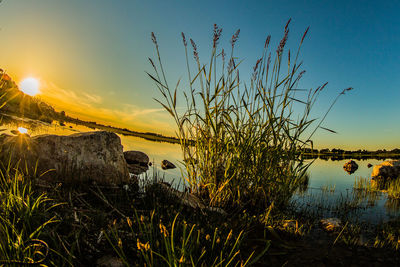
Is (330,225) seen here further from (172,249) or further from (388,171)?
(388,171)

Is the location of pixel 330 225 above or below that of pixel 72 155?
below

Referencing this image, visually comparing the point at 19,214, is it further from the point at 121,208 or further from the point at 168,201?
the point at 168,201

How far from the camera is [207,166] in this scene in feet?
9.53

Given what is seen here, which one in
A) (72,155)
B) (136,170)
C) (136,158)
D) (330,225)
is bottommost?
(136,170)

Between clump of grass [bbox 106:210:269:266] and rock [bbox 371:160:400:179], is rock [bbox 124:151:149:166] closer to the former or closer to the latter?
clump of grass [bbox 106:210:269:266]

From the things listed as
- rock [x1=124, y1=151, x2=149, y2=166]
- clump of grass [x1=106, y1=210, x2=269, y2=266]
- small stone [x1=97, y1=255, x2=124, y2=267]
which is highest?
clump of grass [x1=106, y1=210, x2=269, y2=266]

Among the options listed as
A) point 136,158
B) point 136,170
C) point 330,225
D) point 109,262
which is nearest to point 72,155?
point 109,262

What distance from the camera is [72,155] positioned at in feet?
11.8

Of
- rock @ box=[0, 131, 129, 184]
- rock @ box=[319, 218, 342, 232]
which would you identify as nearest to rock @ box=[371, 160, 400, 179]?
rock @ box=[319, 218, 342, 232]

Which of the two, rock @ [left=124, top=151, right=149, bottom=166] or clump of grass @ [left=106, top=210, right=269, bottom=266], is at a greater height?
clump of grass @ [left=106, top=210, right=269, bottom=266]

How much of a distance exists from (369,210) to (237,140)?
421cm

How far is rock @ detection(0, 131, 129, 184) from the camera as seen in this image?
3.31m

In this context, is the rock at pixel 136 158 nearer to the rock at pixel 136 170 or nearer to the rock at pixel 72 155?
the rock at pixel 136 170

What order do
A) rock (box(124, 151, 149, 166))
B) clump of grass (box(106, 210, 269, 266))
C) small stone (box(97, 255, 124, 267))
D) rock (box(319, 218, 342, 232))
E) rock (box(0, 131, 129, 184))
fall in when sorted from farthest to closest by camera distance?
1. rock (box(124, 151, 149, 166))
2. rock (box(0, 131, 129, 184))
3. rock (box(319, 218, 342, 232))
4. small stone (box(97, 255, 124, 267))
5. clump of grass (box(106, 210, 269, 266))
